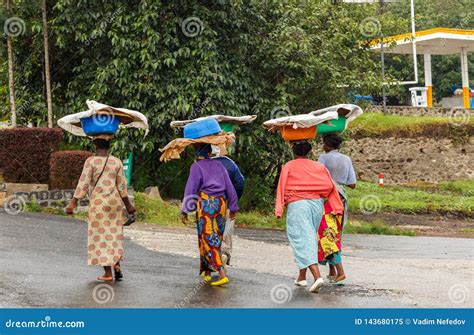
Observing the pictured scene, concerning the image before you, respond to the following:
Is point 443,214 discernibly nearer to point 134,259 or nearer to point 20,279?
point 134,259

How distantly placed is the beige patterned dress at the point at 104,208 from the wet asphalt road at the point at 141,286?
1.16 feet

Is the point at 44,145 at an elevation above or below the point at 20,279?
above

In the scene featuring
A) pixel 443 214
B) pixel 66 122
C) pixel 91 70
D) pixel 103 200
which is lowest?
pixel 443 214

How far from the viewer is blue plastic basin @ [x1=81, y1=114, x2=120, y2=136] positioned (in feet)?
31.2

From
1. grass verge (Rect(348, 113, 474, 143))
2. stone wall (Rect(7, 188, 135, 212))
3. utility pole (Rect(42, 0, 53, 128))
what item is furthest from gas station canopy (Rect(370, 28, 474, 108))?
stone wall (Rect(7, 188, 135, 212))

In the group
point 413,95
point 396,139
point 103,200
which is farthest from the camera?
point 413,95

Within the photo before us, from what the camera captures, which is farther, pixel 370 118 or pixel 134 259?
pixel 370 118

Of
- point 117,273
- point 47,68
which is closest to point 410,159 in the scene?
point 47,68

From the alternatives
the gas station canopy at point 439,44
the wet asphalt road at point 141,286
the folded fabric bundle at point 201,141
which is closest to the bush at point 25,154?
the wet asphalt road at point 141,286

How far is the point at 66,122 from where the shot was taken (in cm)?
994
